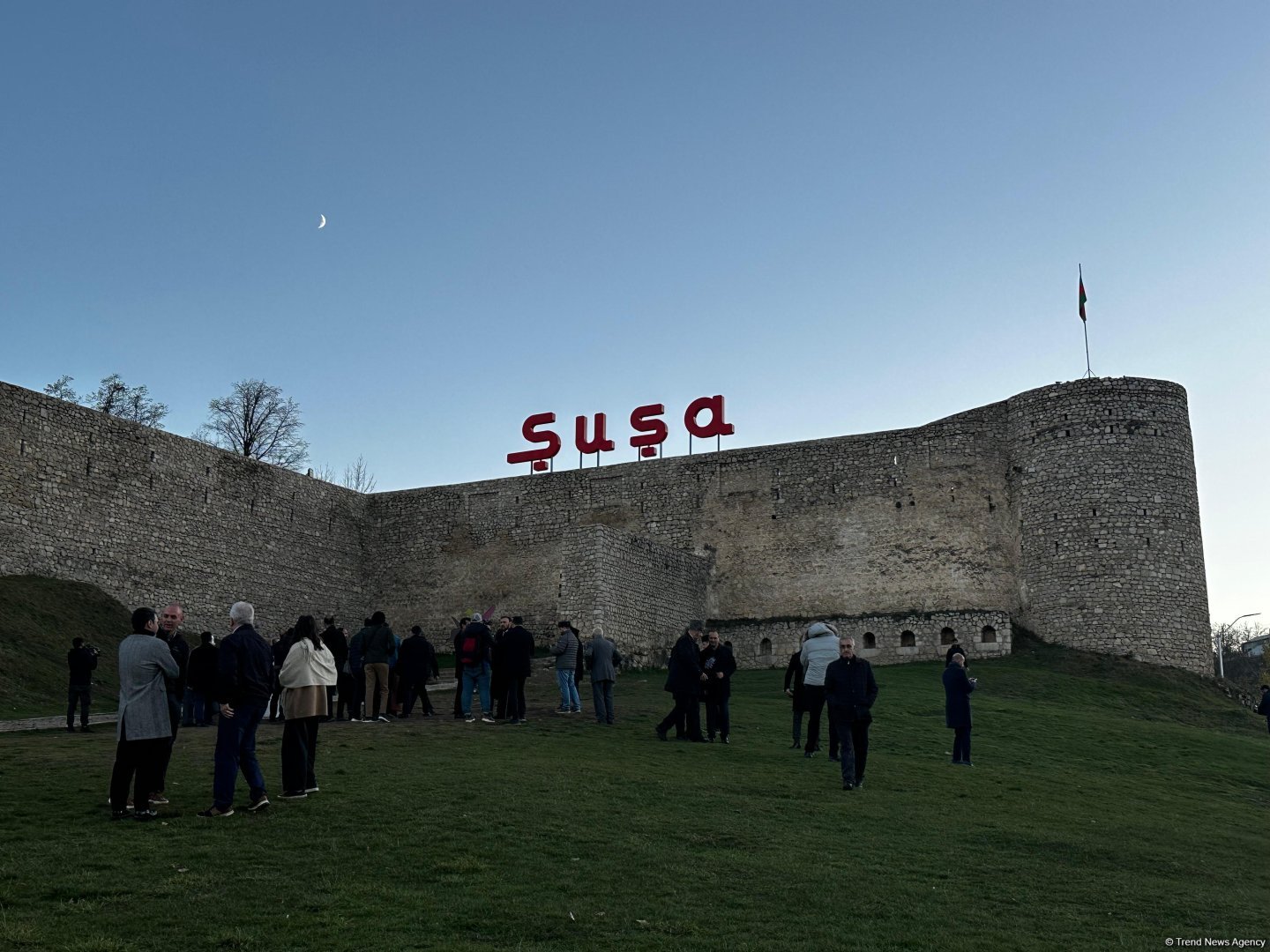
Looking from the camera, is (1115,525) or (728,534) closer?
(1115,525)

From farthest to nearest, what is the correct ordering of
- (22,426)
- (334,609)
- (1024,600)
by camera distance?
(334,609)
(1024,600)
(22,426)

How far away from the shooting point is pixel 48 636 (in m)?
24.5

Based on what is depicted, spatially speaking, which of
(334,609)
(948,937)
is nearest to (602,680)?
(948,937)

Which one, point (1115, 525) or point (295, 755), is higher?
point (1115, 525)

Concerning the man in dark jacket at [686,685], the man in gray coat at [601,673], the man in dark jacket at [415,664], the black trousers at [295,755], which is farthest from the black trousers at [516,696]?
the black trousers at [295,755]

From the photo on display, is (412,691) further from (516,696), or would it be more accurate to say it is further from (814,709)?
(814,709)

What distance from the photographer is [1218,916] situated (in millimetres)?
7930

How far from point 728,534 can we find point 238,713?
26.4m

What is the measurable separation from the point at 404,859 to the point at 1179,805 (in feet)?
31.3

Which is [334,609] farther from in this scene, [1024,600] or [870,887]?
[870,887]

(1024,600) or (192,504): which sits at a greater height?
(192,504)

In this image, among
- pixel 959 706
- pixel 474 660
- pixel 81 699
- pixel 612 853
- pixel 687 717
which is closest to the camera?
pixel 612 853

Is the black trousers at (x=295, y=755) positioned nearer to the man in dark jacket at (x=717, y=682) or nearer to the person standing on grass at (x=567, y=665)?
the man in dark jacket at (x=717, y=682)

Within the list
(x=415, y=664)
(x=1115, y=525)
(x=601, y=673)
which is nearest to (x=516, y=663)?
(x=601, y=673)
